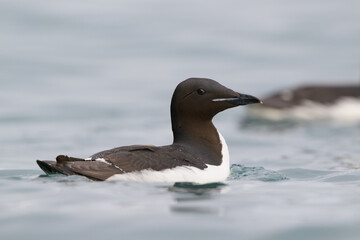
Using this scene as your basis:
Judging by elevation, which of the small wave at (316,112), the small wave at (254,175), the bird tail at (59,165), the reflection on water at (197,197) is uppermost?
the small wave at (316,112)

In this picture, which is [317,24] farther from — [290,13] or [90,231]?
[90,231]

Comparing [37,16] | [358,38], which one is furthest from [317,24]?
[37,16]

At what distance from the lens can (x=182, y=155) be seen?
28.3ft

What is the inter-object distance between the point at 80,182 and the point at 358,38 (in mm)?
18141

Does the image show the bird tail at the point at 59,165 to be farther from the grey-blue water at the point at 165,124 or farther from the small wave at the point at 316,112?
the small wave at the point at 316,112

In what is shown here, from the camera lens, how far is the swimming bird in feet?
26.7

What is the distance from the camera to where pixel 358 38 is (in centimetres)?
2506

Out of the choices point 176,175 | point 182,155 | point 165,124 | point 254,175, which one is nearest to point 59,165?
point 176,175

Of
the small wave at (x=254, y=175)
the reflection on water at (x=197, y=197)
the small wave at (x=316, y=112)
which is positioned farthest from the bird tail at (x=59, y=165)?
the small wave at (x=316, y=112)

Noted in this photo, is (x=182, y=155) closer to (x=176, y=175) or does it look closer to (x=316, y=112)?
(x=176, y=175)

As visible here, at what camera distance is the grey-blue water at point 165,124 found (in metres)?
6.98

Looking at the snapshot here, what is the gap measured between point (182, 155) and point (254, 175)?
129 centimetres

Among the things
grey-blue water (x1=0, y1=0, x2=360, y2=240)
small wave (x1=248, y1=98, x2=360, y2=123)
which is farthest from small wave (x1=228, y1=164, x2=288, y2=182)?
small wave (x1=248, y1=98, x2=360, y2=123)

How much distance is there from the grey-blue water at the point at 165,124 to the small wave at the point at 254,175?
0.09ft
